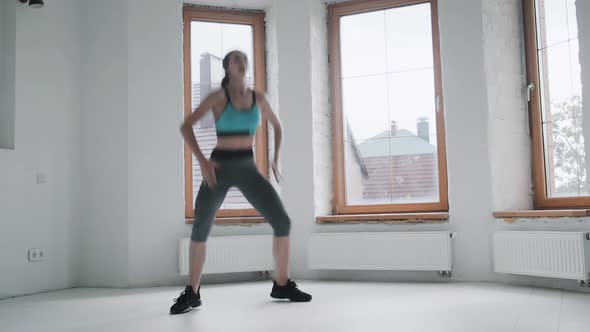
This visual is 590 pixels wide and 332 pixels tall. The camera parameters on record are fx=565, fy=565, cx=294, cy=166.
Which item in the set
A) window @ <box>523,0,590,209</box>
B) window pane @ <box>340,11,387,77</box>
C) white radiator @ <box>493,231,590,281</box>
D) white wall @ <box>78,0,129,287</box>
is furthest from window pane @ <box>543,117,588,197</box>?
white wall @ <box>78,0,129,287</box>

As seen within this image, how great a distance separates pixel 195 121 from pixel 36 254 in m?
1.91

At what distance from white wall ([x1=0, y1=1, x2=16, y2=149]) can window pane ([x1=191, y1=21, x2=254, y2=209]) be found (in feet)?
4.31

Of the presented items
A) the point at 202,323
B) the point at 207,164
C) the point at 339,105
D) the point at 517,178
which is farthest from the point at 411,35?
the point at 202,323

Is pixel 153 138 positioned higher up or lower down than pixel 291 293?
higher up

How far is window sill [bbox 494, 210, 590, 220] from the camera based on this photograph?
3328mm

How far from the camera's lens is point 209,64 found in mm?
4621

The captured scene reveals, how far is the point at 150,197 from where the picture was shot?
13.8 ft

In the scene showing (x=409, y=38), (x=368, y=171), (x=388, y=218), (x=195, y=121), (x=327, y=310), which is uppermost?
(x=409, y=38)

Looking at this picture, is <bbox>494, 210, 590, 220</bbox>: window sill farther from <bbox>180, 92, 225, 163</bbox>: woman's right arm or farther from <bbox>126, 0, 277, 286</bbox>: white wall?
<bbox>180, 92, 225, 163</bbox>: woman's right arm

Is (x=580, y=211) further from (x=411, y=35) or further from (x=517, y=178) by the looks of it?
(x=411, y=35)

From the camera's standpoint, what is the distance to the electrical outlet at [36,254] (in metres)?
3.88

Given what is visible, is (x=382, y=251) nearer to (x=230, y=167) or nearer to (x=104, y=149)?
(x=230, y=167)

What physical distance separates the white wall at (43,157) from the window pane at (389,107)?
213 cm

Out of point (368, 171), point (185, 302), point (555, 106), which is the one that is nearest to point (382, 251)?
point (368, 171)
